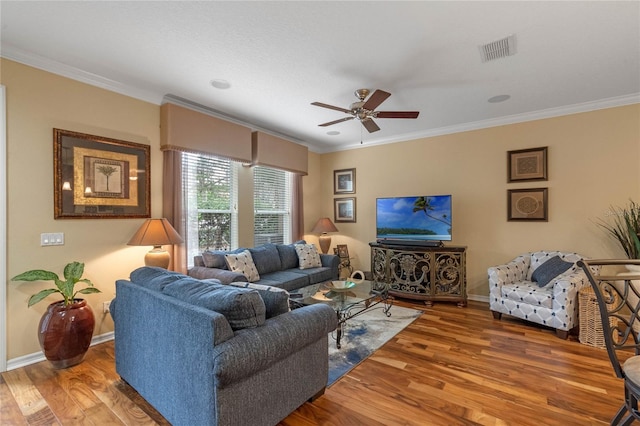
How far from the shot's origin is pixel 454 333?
3.27 m

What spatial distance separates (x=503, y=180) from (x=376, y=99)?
8.97 ft

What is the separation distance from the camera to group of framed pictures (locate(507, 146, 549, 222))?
158 inches

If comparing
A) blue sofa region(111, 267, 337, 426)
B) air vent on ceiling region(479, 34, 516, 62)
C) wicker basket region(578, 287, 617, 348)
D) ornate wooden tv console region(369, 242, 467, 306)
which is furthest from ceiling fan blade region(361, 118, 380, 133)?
wicker basket region(578, 287, 617, 348)

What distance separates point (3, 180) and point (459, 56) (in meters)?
4.10

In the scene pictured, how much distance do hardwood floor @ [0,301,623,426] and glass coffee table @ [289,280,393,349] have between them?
1.56 ft

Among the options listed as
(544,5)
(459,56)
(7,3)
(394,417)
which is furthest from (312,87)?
(394,417)

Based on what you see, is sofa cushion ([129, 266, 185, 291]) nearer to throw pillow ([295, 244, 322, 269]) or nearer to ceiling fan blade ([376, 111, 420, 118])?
ceiling fan blade ([376, 111, 420, 118])

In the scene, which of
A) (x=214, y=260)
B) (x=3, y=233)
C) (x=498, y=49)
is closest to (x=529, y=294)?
(x=498, y=49)

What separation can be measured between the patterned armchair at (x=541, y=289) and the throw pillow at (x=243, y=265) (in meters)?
3.01

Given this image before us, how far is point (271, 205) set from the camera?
5.15 m

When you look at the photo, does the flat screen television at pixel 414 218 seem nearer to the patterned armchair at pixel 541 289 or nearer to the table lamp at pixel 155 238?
the patterned armchair at pixel 541 289

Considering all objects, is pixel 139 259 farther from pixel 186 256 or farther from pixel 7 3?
pixel 7 3

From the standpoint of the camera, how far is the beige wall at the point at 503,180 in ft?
12.0

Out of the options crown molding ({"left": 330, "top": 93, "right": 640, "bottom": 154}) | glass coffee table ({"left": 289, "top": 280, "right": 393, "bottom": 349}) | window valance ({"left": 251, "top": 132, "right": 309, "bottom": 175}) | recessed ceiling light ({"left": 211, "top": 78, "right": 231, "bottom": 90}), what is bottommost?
glass coffee table ({"left": 289, "top": 280, "right": 393, "bottom": 349})
